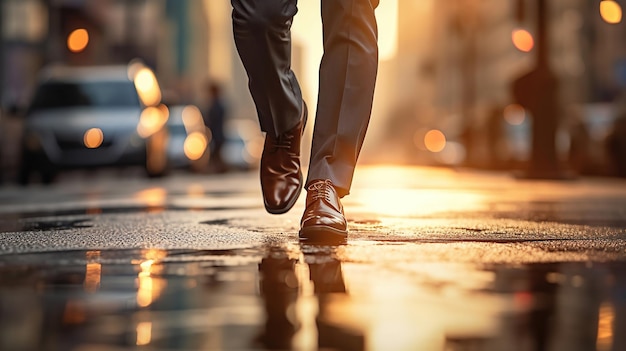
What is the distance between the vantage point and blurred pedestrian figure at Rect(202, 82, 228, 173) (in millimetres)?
25016

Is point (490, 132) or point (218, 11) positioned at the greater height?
point (218, 11)

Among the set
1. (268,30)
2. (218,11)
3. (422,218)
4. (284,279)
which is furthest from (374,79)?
(218,11)

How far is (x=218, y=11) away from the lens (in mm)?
147875

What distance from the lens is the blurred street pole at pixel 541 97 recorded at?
54.3 ft

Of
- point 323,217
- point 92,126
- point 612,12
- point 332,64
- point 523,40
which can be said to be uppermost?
point 612,12

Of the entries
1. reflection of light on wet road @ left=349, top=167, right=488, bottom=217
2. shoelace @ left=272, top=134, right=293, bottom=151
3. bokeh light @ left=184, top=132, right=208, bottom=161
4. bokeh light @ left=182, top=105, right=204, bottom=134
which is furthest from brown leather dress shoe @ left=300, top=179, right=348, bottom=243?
bokeh light @ left=182, top=105, right=204, bottom=134

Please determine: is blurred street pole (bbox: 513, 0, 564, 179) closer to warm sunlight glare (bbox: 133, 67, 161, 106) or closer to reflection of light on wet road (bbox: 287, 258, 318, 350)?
warm sunlight glare (bbox: 133, 67, 161, 106)

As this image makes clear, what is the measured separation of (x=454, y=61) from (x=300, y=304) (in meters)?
63.0

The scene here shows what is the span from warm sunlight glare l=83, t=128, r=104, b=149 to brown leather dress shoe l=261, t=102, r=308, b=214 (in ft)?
39.1

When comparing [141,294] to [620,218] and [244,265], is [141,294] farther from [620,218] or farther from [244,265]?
[620,218]

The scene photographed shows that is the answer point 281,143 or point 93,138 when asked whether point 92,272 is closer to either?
point 281,143

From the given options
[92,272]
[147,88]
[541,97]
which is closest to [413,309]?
[92,272]

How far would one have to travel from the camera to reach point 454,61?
6525cm

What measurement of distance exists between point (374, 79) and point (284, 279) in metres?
1.92
